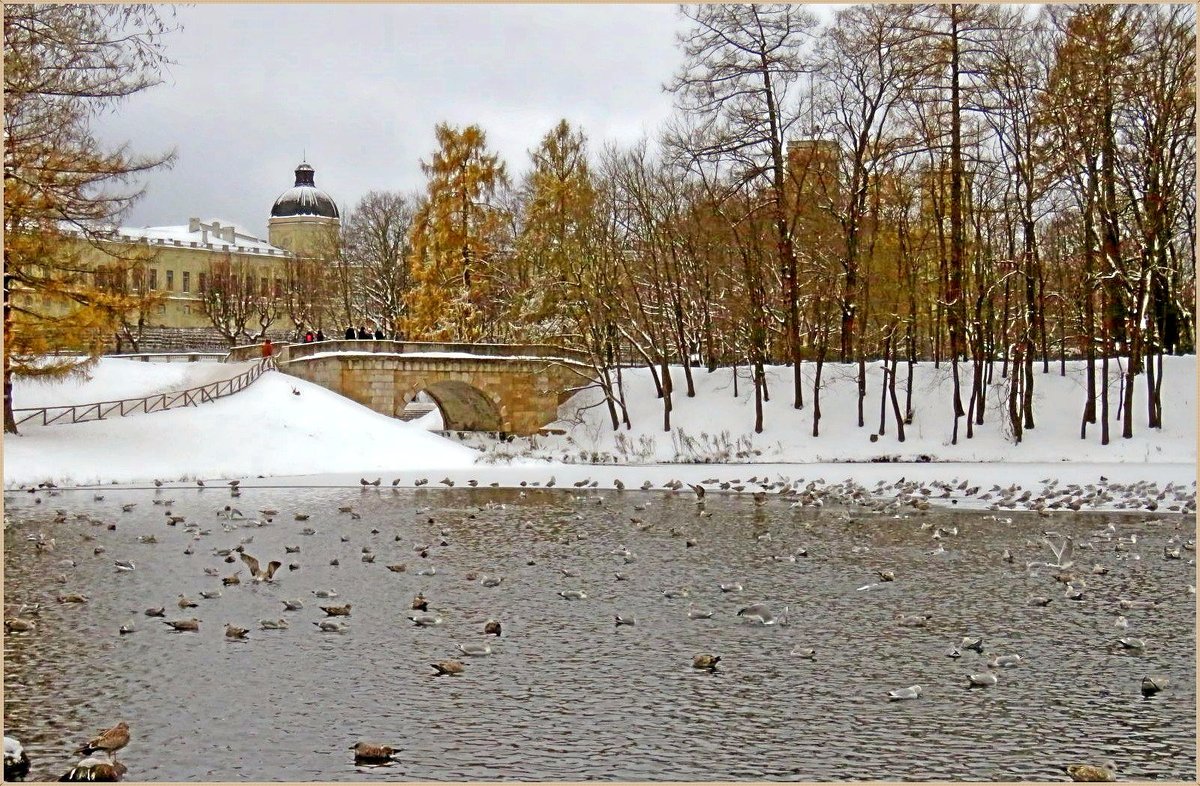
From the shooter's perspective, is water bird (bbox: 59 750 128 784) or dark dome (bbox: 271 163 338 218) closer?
water bird (bbox: 59 750 128 784)

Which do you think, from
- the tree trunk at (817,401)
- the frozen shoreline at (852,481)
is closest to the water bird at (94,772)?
the frozen shoreline at (852,481)

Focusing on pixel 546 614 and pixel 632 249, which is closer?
pixel 546 614

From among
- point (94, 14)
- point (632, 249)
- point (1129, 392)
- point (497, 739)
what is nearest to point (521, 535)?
point (497, 739)

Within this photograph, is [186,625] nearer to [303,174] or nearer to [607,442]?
[607,442]

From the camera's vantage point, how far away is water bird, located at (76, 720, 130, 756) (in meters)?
9.38

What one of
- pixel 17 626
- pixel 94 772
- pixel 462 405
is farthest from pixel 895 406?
pixel 94 772

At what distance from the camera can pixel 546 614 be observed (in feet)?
47.6

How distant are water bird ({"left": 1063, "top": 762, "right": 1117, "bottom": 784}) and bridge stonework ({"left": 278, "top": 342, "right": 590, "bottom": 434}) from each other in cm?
3992

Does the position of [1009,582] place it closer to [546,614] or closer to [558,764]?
[546,614]

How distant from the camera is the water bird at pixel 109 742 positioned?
30.8ft

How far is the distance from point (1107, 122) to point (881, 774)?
2923 cm

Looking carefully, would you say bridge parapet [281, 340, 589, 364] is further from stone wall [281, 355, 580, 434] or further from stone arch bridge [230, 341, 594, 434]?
stone wall [281, 355, 580, 434]

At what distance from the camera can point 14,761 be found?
9.00m

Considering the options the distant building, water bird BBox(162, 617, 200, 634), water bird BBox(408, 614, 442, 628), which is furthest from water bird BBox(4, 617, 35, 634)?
the distant building
